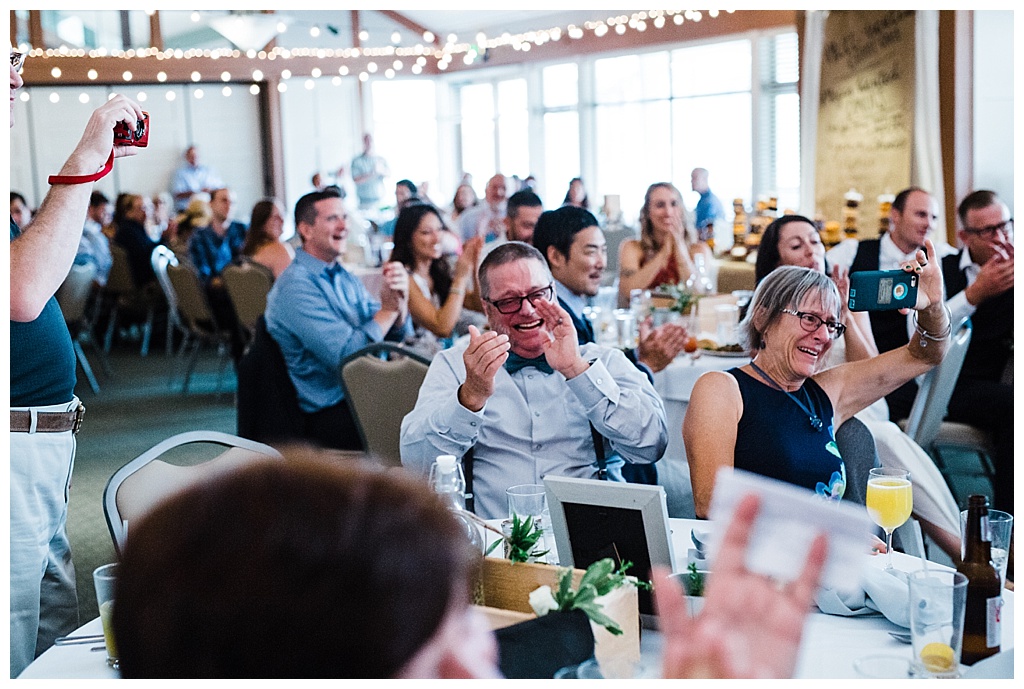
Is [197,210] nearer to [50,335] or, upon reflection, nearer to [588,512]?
[50,335]

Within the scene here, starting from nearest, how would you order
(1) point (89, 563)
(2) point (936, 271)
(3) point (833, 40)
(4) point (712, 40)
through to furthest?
(2) point (936, 271) → (1) point (89, 563) → (3) point (833, 40) → (4) point (712, 40)

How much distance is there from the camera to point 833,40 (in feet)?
26.8

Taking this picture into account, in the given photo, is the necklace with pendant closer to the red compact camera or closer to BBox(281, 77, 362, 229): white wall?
the red compact camera

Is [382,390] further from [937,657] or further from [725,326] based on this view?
[937,657]

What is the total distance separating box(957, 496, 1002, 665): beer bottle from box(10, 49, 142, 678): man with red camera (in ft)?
5.25

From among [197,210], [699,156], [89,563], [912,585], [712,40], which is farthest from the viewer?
[699,156]

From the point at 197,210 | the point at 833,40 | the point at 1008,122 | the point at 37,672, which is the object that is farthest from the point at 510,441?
the point at 197,210

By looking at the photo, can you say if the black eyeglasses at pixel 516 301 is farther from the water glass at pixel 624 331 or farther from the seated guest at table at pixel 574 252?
the water glass at pixel 624 331

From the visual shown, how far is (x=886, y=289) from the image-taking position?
104 inches

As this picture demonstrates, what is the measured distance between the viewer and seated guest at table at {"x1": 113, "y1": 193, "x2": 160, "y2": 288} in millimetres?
8945

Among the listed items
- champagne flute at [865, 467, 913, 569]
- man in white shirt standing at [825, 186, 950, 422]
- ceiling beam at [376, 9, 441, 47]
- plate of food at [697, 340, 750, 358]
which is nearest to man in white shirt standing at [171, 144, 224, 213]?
ceiling beam at [376, 9, 441, 47]

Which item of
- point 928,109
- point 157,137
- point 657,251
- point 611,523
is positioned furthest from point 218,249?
point 157,137

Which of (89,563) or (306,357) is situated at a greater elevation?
(306,357)
